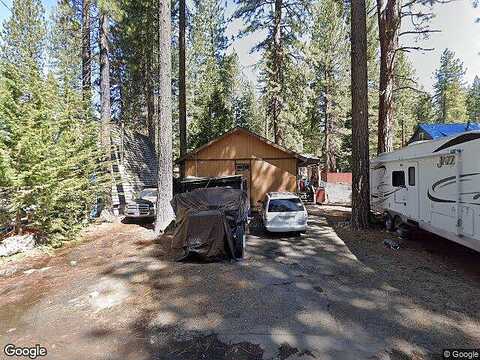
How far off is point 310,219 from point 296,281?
23.4 ft

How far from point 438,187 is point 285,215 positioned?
4249 mm

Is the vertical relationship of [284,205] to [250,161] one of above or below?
below

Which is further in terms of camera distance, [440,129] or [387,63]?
[440,129]

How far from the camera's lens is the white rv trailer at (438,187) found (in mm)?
6090

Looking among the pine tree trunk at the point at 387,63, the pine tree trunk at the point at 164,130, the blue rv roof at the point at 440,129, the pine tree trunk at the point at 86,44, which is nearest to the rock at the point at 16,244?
the pine tree trunk at the point at 164,130

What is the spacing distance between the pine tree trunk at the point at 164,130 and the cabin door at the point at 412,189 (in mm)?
7727

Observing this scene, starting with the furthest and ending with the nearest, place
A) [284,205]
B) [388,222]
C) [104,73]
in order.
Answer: [104,73], [388,222], [284,205]

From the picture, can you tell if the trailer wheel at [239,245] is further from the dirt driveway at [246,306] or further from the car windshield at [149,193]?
the car windshield at [149,193]

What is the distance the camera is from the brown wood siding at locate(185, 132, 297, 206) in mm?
16156

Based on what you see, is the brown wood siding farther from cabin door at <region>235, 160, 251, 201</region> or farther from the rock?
the rock

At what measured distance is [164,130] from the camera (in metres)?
11.3

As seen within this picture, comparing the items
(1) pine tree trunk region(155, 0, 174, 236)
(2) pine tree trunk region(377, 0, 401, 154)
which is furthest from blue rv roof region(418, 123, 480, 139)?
→ (1) pine tree trunk region(155, 0, 174, 236)

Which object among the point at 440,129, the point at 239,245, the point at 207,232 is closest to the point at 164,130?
the point at 207,232

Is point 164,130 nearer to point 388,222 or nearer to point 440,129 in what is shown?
point 388,222
